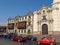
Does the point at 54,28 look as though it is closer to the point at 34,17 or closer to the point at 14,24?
the point at 34,17

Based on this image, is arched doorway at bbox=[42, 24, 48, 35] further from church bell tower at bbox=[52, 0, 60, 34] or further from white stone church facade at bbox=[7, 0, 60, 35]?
church bell tower at bbox=[52, 0, 60, 34]

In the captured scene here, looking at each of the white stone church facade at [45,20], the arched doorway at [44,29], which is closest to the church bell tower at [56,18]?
the white stone church facade at [45,20]

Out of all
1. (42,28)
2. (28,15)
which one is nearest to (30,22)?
(28,15)

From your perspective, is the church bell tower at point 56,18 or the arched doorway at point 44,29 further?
the arched doorway at point 44,29

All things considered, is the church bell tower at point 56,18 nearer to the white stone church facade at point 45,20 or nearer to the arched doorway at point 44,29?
the white stone church facade at point 45,20

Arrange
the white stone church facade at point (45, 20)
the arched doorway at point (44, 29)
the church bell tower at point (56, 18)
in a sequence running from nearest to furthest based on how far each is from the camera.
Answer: the church bell tower at point (56, 18) < the white stone church facade at point (45, 20) < the arched doorway at point (44, 29)

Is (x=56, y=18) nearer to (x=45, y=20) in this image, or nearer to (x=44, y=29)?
(x=45, y=20)

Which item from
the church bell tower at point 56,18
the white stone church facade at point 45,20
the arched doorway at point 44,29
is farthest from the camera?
the arched doorway at point 44,29

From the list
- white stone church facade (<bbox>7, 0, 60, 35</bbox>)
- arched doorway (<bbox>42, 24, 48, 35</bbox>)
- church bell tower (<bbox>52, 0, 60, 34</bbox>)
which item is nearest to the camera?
church bell tower (<bbox>52, 0, 60, 34</bbox>)

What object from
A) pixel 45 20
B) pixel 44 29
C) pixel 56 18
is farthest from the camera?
pixel 44 29

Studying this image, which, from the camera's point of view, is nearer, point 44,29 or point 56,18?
point 56,18

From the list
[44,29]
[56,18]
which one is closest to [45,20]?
[44,29]

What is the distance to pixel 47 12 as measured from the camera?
192ft

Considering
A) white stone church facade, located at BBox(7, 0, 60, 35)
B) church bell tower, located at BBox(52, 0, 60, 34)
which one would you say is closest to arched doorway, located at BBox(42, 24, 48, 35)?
white stone church facade, located at BBox(7, 0, 60, 35)
